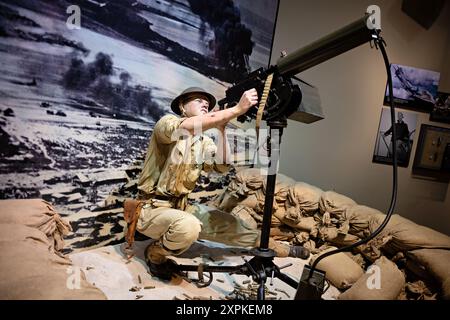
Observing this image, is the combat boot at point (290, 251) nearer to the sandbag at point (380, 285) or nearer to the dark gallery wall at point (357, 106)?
the sandbag at point (380, 285)

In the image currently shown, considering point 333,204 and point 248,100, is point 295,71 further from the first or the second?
point 333,204

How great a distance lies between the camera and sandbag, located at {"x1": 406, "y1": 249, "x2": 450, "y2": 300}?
226 centimetres

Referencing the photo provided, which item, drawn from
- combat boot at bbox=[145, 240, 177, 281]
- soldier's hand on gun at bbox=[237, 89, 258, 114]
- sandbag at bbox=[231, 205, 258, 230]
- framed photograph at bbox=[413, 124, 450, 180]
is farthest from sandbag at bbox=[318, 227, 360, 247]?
soldier's hand on gun at bbox=[237, 89, 258, 114]

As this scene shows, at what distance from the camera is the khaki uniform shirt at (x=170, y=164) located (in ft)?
7.79

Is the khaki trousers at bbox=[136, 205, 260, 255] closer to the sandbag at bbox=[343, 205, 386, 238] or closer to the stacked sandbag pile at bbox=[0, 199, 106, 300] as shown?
the stacked sandbag pile at bbox=[0, 199, 106, 300]

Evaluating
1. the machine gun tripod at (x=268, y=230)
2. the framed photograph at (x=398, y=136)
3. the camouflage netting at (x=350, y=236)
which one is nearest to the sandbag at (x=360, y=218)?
the camouflage netting at (x=350, y=236)

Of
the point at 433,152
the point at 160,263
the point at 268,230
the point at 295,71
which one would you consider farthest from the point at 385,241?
the point at 160,263

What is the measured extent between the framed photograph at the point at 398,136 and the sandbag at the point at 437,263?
1.21m

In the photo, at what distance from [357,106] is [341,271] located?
72.5 inches

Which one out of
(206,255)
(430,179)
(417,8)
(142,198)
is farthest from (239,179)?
(417,8)

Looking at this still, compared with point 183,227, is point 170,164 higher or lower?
higher

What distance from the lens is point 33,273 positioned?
149 cm

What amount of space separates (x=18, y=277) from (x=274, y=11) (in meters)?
3.37

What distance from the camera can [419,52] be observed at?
333 centimetres
